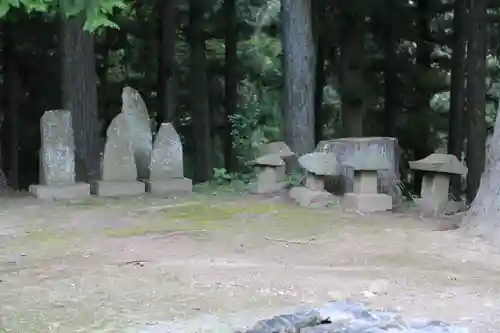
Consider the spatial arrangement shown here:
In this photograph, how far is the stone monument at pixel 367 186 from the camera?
9.28 metres

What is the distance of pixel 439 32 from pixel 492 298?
44.9ft

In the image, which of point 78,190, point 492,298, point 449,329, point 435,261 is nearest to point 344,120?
point 78,190

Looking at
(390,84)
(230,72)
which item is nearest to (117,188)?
(390,84)

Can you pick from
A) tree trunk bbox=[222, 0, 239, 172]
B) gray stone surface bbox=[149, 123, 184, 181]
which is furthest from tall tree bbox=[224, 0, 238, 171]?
gray stone surface bbox=[149, 123, 184, 181]

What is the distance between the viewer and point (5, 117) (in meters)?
18.5

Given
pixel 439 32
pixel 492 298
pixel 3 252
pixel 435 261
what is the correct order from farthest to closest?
1. pixel 439 32
2. pixel 3 252
3. pixel 435 261
4. pixel 492 298

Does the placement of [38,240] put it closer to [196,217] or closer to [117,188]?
[196,217]

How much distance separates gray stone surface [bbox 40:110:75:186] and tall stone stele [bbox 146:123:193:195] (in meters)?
1.14

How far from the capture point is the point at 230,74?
20.6 metres

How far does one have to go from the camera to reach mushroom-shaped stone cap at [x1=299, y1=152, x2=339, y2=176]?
9.73 meters

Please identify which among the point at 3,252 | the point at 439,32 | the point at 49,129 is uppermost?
the point at 439,32

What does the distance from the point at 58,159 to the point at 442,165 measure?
5.02 m

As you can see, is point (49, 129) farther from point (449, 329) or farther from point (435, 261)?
point (449, 329)

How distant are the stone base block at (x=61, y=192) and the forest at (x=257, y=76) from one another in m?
1.91
